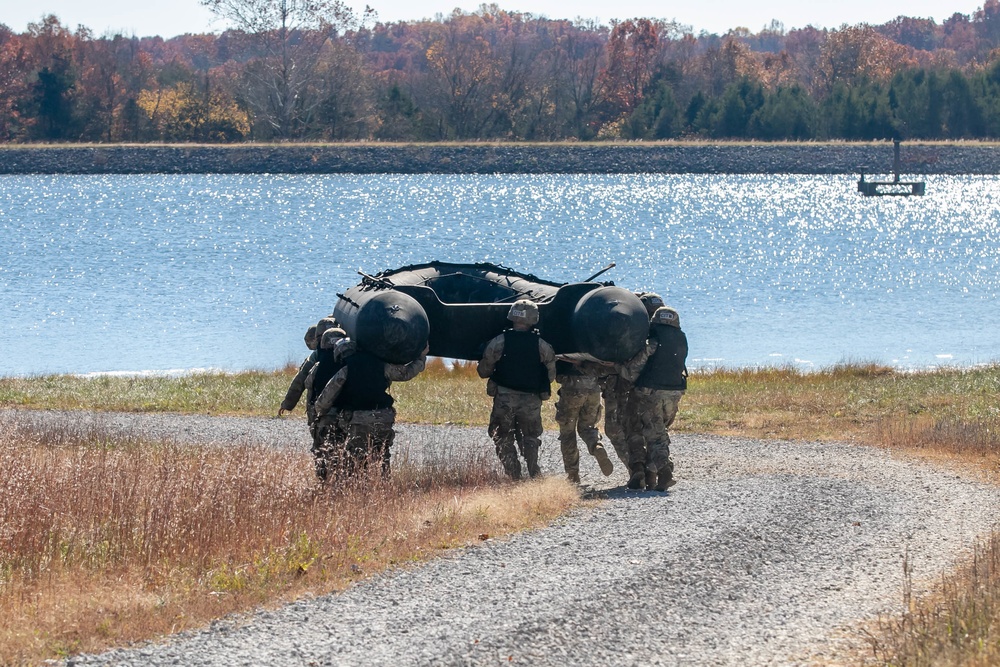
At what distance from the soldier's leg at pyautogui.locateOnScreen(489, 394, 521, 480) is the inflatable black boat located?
2.83 feet

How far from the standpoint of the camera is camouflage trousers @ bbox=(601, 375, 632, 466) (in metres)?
14.5

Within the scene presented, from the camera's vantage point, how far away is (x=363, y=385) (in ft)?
44.0

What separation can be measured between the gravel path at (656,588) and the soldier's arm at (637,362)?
1233 mm

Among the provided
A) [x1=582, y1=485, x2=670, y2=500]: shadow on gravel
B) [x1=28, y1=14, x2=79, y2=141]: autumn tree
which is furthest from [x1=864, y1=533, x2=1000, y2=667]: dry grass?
[x1=28, y1=14, x2=79, y2=141]: autumn tree

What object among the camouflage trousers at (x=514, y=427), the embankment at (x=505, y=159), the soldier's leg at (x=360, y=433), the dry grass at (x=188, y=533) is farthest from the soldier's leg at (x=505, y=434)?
the embankment at (x=505, y=159)

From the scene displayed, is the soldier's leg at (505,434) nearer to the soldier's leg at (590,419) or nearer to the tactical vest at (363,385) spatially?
the soldier's leg at (590,419)

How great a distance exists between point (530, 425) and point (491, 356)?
84 centimetres

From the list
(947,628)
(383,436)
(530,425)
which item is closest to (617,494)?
(530,425)

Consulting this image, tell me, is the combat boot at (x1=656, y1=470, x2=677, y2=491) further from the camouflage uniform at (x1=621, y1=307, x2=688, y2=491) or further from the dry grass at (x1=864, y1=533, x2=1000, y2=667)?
the dry grass at (x1=864, y1=533, x2=1000, y2=667)

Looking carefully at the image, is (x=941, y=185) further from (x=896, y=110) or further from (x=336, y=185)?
(x=336, y=185)

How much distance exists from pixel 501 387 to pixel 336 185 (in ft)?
294

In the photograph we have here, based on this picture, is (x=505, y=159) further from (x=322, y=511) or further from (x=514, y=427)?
(x=322, y=511)

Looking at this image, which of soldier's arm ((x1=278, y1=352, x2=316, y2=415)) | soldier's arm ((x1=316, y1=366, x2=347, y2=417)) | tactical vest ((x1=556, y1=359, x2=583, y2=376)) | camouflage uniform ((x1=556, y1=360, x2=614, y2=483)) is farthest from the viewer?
tactical vest ((x1=556, y1=359, x2=583, y2=376))

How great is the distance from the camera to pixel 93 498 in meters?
10.9
